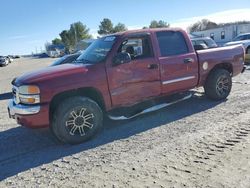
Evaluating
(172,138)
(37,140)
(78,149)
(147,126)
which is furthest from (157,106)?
(37,140)

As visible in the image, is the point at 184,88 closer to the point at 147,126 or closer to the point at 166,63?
the point at 166,63

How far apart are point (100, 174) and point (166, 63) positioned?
314 cm

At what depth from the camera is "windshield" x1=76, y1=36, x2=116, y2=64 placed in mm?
5668

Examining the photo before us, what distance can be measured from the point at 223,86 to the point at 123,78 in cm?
312

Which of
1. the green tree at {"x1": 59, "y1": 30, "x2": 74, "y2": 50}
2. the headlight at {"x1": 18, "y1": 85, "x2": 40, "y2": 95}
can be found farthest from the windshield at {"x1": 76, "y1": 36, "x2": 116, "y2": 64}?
the green tree at {"x1": 59, "y1": 30, "x2": 74, "y2": 50}

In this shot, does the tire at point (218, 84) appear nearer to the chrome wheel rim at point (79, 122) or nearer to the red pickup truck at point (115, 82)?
the red pickup truck at point (115, 82)

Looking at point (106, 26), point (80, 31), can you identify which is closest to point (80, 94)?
point (106, 26)

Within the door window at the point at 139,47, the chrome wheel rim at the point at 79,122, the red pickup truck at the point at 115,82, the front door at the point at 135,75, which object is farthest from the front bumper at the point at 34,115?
the door window at the point at 139,47

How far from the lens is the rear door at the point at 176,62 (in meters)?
6.22

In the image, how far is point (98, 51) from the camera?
594cm

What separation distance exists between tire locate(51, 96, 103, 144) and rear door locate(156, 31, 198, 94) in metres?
1.76

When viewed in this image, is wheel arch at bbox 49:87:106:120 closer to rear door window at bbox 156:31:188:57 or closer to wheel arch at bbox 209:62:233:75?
rear door window at bbox 156:31:188:57

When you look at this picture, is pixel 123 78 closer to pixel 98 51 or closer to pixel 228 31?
pixel 98 51

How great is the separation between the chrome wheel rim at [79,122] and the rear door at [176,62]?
1.86 metres
